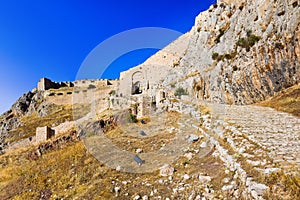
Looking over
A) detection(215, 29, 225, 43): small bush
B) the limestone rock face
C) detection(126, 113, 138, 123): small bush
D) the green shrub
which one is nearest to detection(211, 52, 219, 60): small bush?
the limestone rock face

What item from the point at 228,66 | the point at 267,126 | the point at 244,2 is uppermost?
the point at 244,2

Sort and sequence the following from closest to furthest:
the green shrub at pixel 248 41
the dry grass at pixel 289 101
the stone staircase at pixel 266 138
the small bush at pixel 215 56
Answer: the stone staircase at pixel 266 138 < the dry grass at pixel 289 101 < the green shrub at pixel 248 41 < the small bush at pixel 215 56

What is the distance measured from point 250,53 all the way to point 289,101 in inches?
271

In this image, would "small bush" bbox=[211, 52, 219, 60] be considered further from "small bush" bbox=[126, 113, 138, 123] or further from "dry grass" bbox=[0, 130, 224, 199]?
"dry grass" bbox=[0, 130, 224, 199]

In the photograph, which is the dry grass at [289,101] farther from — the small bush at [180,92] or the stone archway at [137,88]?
the stone archway at [137,88]

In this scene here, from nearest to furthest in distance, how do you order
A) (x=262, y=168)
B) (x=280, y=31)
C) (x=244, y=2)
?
(x=262, y=168) < (x=280, y=31) < (x=244, y=2)

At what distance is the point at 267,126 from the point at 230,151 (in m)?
2.95

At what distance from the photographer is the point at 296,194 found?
3955 millimetres

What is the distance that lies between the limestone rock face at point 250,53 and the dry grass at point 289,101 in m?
0.74

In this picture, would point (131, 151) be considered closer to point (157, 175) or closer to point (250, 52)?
point (157, 175)

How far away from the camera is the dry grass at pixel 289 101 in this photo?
38.7ft

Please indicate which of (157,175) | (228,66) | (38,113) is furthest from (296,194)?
(38,113)

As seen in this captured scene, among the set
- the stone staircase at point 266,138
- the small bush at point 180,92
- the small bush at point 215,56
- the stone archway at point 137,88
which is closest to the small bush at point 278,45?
the stone staircase at point 266,138

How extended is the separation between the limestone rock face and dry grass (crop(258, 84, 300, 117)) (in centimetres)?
74
